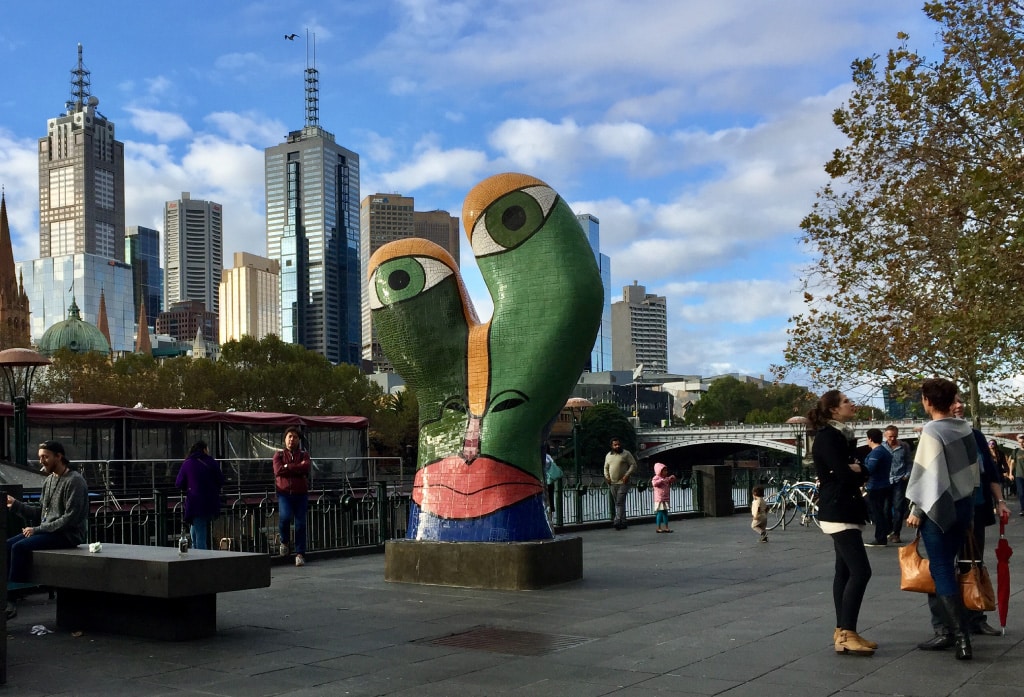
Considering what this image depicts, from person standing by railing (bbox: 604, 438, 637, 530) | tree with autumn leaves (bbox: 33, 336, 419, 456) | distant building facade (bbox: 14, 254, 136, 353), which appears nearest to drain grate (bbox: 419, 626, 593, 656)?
person standing by railing (bbox: 604, 438, 637, 530)

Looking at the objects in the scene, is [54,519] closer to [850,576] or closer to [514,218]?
[514,218]

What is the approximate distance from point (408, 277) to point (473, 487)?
7.72 feet

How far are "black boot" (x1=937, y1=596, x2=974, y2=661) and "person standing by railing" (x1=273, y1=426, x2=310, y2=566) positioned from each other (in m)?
8.25

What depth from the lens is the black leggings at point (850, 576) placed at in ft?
21.7

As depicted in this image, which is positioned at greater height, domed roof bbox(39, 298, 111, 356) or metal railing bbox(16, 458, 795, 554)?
domed roof bbox(39, 298, 111, 356)

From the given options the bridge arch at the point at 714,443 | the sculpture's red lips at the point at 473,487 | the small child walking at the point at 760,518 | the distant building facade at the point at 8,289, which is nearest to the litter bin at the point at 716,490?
the small child walking at the point at 760,518

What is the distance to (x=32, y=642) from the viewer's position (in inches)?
300

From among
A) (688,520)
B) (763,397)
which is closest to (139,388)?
(688,520)

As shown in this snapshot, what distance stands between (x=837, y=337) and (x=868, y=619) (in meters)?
16.7

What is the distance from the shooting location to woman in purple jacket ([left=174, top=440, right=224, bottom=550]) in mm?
12312

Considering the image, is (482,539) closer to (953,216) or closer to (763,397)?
(953,216)

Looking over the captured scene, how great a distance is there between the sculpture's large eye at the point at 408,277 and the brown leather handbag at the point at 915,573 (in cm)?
581

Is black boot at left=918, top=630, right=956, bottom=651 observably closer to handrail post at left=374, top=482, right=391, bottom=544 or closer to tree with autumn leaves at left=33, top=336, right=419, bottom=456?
handrail post at left=374, top=482, right=391, bottom=544

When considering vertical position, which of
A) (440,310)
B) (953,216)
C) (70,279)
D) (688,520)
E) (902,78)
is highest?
(70,279)
